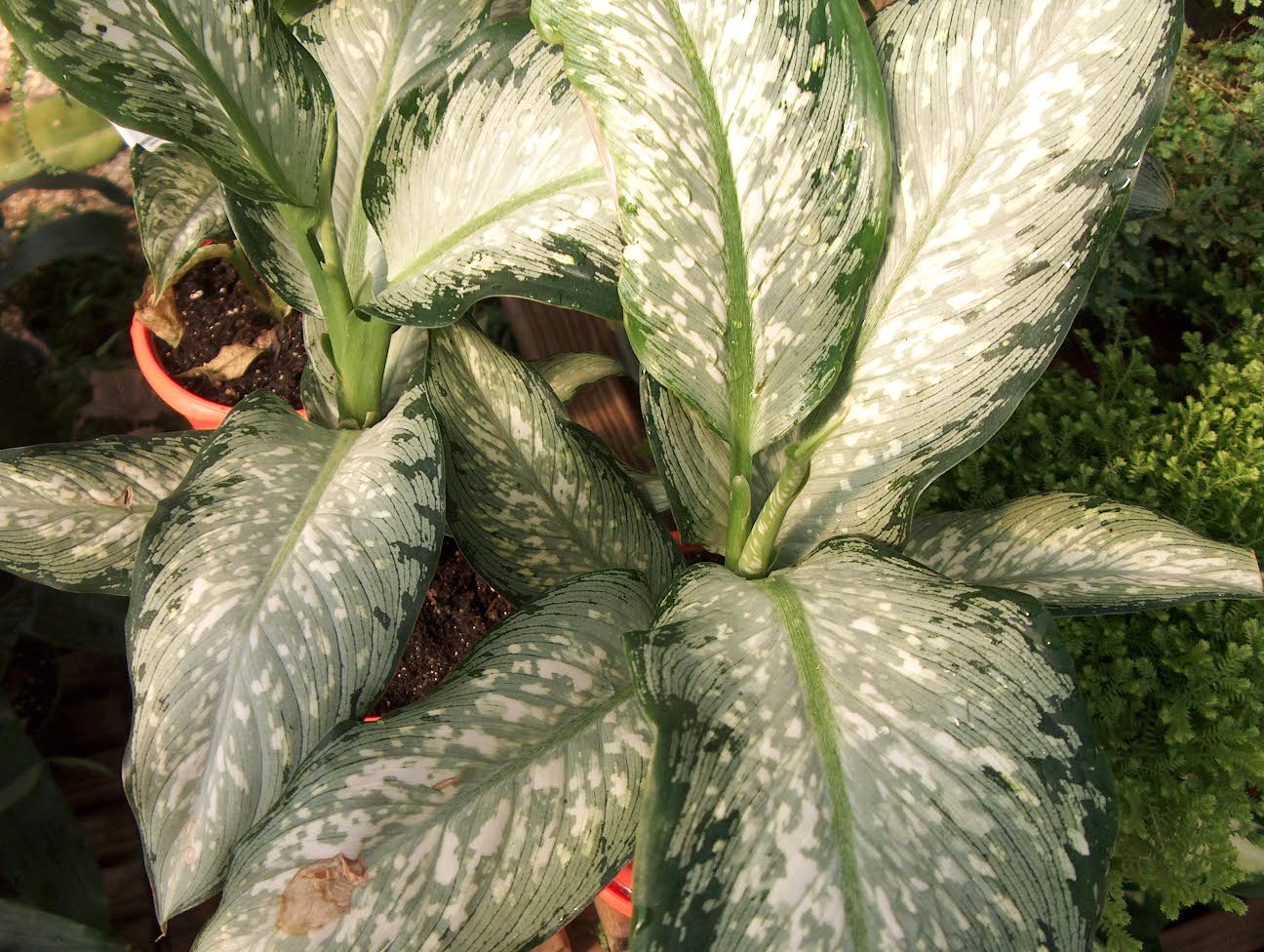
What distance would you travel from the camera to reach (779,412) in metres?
0.56

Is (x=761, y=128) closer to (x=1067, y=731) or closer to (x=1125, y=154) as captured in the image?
(x=1125, y=154)

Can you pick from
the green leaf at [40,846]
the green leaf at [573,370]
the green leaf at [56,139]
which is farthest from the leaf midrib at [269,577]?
Result: the green leaf at [56,139]

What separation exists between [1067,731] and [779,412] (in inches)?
9.3

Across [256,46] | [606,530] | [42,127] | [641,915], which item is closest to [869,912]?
[641,915]

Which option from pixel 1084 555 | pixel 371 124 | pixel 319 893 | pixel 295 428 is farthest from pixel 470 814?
pixel 371 124

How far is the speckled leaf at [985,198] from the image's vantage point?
1.56 feet

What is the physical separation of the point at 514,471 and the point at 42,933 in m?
0.57

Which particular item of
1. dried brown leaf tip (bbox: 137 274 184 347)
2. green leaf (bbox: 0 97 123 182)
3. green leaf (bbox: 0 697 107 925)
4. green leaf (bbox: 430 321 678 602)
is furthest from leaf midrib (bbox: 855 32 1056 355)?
green leaf (bbox: 0 97 123 182)

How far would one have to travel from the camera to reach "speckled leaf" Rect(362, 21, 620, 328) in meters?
0.56

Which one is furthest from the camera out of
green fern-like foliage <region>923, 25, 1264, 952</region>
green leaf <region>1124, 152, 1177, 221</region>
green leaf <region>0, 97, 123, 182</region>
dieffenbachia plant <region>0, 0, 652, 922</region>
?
green leaf <region>0, 97, 123, 182</region>

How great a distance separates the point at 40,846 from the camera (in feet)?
2.95

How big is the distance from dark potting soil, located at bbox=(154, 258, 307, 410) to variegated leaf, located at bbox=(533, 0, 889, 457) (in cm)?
54

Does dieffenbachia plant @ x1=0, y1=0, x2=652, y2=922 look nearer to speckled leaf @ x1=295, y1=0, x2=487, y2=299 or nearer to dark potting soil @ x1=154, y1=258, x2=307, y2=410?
speckled leaf @ x1=295, y1=0, x2=487, y2=299

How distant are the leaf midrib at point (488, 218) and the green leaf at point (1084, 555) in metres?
0.35
